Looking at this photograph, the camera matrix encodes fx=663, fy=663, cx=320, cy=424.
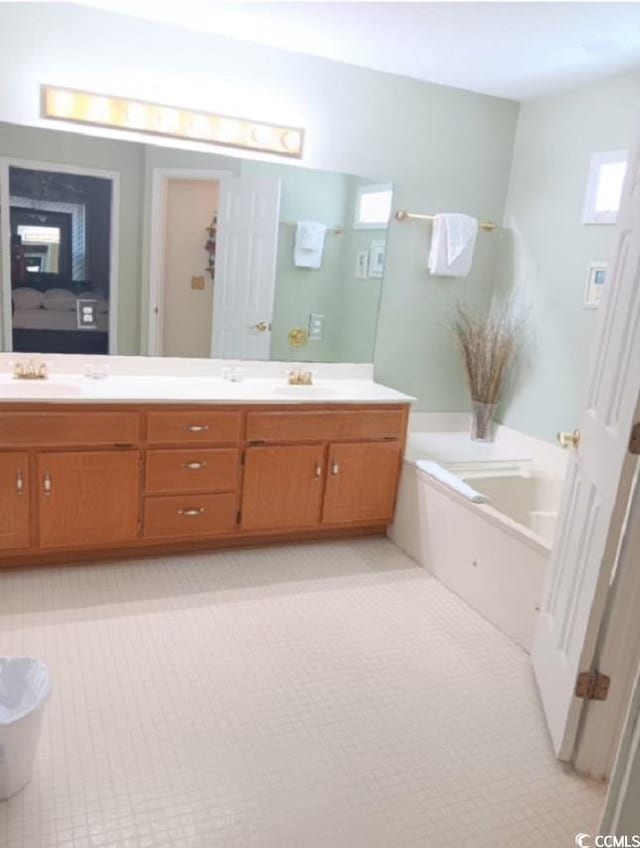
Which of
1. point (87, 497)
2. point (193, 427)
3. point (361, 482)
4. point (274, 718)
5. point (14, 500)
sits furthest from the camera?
point (361, 482)

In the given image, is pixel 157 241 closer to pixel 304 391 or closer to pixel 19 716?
pixel 304 391

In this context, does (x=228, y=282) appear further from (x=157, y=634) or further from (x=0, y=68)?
(x=157, y=634)

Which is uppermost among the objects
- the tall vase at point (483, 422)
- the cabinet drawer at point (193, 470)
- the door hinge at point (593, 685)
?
the tall vase at point (483, 422)

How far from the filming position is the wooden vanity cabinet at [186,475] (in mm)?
2666

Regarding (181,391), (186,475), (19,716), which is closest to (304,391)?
(181,391)

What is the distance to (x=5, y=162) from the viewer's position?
2.84 metres

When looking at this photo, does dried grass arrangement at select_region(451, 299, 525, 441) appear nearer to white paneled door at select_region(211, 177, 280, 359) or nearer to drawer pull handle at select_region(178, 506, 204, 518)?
white paneled door at select_region(211, 177, 280, 359)

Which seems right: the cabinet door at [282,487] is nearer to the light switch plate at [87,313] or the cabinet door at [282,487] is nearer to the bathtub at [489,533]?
the bathtub at [489,533]

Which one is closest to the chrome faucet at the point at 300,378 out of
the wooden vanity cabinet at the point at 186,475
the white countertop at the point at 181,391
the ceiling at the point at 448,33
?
the white countertop at the point at 181,391

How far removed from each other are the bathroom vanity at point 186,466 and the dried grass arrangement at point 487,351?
645 millimetres

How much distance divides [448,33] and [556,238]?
4.01ft

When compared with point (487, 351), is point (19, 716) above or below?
below

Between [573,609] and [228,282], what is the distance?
2.19 meters

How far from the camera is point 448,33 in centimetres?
274
